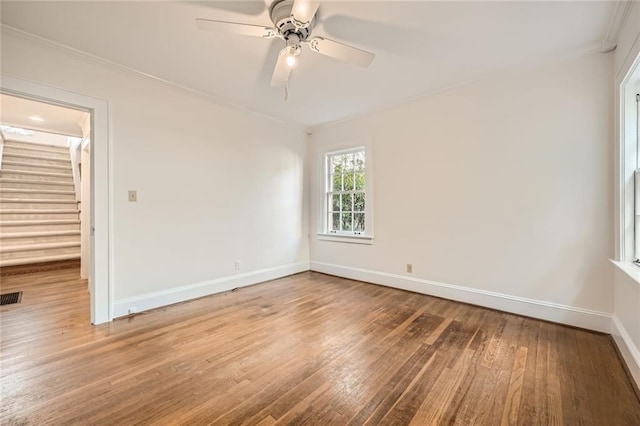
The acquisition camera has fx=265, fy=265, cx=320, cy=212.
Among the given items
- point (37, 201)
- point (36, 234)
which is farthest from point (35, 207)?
point (36, 234)

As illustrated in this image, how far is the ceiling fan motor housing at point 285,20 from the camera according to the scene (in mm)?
1751

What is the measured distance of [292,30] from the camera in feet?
6.21

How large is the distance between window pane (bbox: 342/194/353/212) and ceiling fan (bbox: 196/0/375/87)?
2459mm

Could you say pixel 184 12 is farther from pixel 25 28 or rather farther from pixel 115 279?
pixel 115 279

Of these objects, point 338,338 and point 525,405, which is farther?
point 338,338

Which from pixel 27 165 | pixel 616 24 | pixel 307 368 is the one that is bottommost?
pixel 307 368

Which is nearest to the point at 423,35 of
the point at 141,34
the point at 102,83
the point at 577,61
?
the point at 577,61

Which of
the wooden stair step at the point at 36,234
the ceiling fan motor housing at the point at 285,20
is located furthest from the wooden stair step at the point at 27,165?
the ceiling fan motor housing at the point at 285,20

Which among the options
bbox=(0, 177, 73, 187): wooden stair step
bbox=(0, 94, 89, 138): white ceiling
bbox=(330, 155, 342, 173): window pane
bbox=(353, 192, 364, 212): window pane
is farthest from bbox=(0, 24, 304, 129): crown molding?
bbox=(0, 177, 73, 187): wooden stair step

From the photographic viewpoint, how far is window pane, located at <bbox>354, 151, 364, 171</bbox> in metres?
4.20

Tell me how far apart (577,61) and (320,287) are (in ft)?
12.0

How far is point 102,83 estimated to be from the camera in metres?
2.60

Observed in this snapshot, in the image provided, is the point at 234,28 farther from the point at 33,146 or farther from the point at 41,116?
the point at 33,146

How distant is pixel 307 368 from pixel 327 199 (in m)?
3.10
